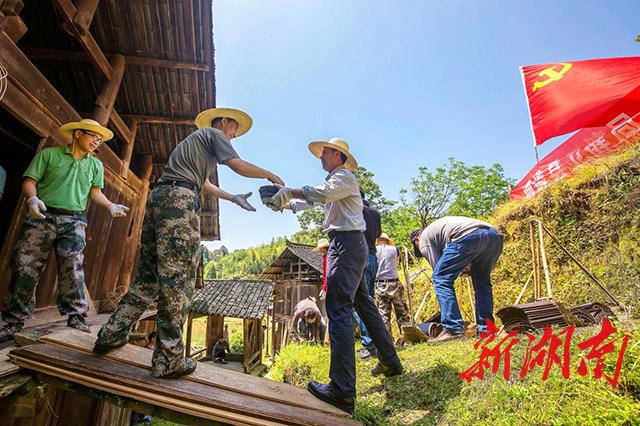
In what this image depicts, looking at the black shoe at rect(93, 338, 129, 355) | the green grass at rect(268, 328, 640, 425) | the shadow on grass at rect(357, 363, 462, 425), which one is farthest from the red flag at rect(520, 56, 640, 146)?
the black shoe at rect(93, 338, 129, 355)

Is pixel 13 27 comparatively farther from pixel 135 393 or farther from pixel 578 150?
pixel 578 150

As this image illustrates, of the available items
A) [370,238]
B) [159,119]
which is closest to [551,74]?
[370,238]

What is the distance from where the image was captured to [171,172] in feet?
7.13

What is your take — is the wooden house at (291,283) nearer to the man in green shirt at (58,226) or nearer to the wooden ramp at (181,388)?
the man in green shirt at (58,226)

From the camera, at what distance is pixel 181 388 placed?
5.78 feet

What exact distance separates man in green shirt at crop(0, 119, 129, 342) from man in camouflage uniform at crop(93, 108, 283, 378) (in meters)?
0.93

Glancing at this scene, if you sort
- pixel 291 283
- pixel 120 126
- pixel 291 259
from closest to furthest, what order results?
pixel 120 126
pixel 291 283
pixel 291 259

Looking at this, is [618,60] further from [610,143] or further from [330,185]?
[330,185]

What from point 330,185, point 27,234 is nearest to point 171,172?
point 330,185

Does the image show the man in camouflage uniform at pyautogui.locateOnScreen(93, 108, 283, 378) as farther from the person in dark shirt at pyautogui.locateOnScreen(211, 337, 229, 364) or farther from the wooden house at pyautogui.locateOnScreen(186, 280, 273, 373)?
the person in dark shirt at pyautogui.locateOnScreen(211, 337, 229, 364)

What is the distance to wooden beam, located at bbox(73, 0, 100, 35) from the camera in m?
3.33

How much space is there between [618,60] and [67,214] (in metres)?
13.5

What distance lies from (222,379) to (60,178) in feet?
7.67

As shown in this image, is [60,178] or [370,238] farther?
[370,238]
